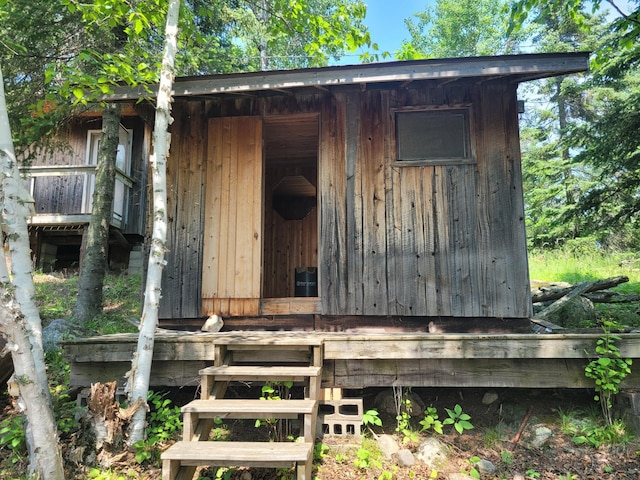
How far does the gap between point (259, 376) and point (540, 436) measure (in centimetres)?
224

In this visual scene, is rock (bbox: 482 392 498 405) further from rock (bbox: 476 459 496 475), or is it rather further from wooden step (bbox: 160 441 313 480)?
wooden step (bbox: 160 441 313 480)

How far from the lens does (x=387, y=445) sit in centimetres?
295

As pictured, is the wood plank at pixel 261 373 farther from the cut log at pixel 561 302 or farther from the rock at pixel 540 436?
the cut log at pixel 561 302

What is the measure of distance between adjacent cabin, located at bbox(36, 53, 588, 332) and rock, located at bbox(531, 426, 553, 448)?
38.8 inches

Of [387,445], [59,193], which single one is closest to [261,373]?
[387,445]

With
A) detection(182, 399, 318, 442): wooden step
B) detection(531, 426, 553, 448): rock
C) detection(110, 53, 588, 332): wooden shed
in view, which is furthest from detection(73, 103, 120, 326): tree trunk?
detection(531, 426, 553, 448): rock

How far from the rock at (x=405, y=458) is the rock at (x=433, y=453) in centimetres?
9

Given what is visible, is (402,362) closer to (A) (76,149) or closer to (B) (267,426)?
(B) (267,426)

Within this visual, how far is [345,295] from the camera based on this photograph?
4055 millimetres

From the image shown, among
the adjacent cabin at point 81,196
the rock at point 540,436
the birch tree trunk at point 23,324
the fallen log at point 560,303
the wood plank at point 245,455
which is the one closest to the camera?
the wood plank at point 245,455

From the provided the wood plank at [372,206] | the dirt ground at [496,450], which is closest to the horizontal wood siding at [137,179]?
the dirt ground at [496,450]

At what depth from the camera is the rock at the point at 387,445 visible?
2.89m

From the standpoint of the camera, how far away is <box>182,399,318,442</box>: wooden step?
249 centimetres

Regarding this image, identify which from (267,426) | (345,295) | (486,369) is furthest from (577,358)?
(267,426)
